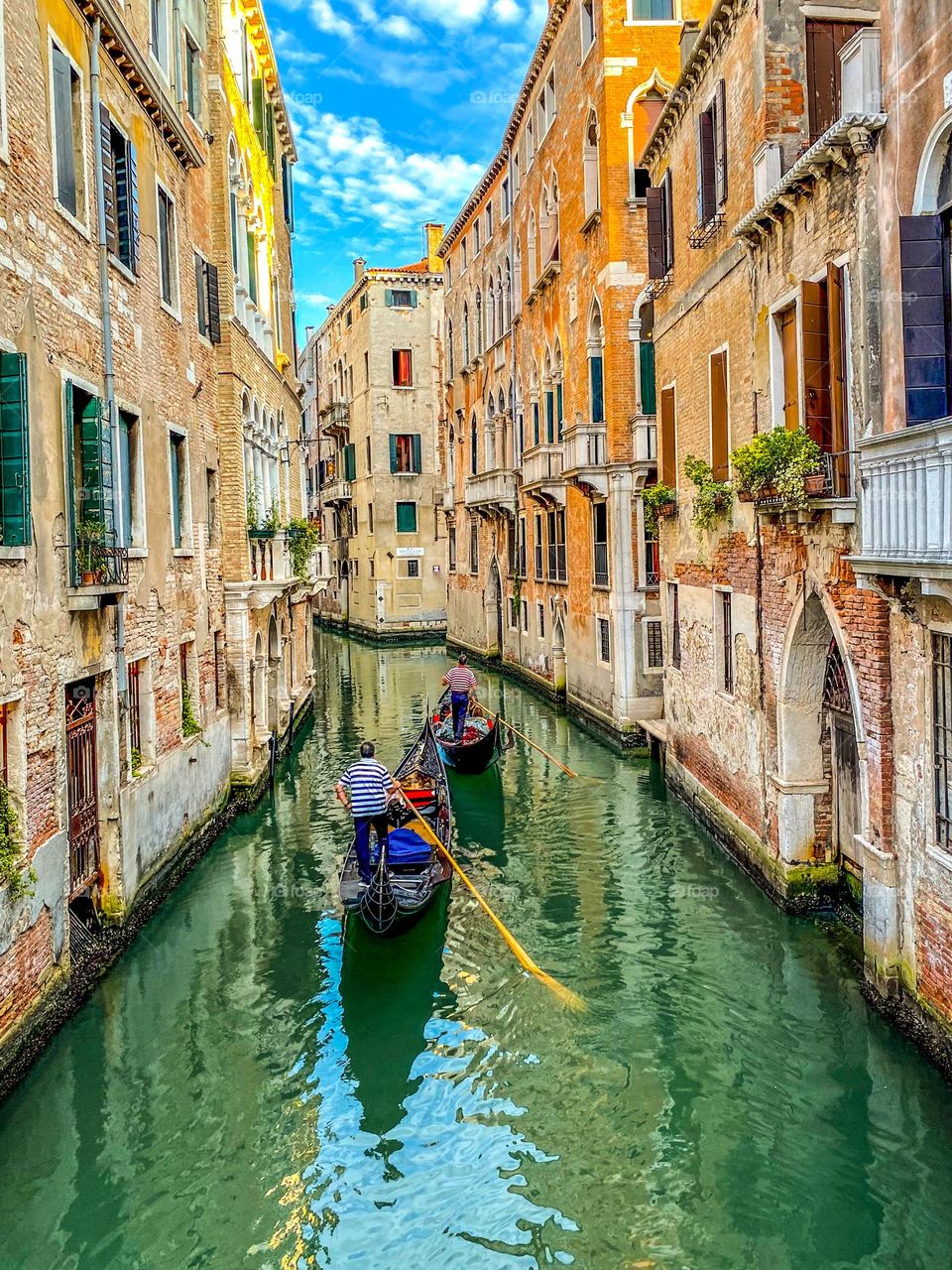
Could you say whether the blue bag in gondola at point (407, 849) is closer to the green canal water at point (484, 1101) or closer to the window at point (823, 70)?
the green canal water at point (484, 1101)

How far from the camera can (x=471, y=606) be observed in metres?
31.0

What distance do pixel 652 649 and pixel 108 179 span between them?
10.4 m

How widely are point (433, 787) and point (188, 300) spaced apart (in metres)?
5.92

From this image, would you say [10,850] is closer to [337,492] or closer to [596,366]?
[596,366]

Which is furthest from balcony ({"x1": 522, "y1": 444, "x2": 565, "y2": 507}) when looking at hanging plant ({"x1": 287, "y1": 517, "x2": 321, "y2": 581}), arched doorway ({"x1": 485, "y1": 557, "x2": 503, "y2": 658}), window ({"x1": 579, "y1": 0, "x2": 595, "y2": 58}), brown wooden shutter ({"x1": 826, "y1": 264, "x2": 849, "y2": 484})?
brown wooden shutter ({"x1": 826, "y1": 264, "x2": 849, "y2": 484})

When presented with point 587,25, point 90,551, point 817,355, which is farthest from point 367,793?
point 587,25

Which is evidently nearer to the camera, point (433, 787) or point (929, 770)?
point (929, 770)

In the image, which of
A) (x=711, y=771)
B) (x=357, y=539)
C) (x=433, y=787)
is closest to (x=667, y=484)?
(x=711, y=771)

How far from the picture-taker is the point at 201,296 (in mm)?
12391

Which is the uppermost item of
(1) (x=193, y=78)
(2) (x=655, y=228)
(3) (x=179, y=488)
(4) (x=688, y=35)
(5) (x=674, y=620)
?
(4) (x=688, y=35)

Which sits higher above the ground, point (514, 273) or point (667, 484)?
point (514, 273)

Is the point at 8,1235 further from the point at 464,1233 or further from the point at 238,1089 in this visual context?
the point at 464,1233

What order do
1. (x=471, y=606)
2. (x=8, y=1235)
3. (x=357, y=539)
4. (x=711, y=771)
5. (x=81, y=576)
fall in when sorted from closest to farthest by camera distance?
(x=8, y=1235) < (x=81, y=576) < (x=711, y=771) < (x=471, y=606) < (x=357, y=539)

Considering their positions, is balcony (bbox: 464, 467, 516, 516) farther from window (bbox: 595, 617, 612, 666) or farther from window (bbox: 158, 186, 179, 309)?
window (bbox: 158, 186, 179, 309)
